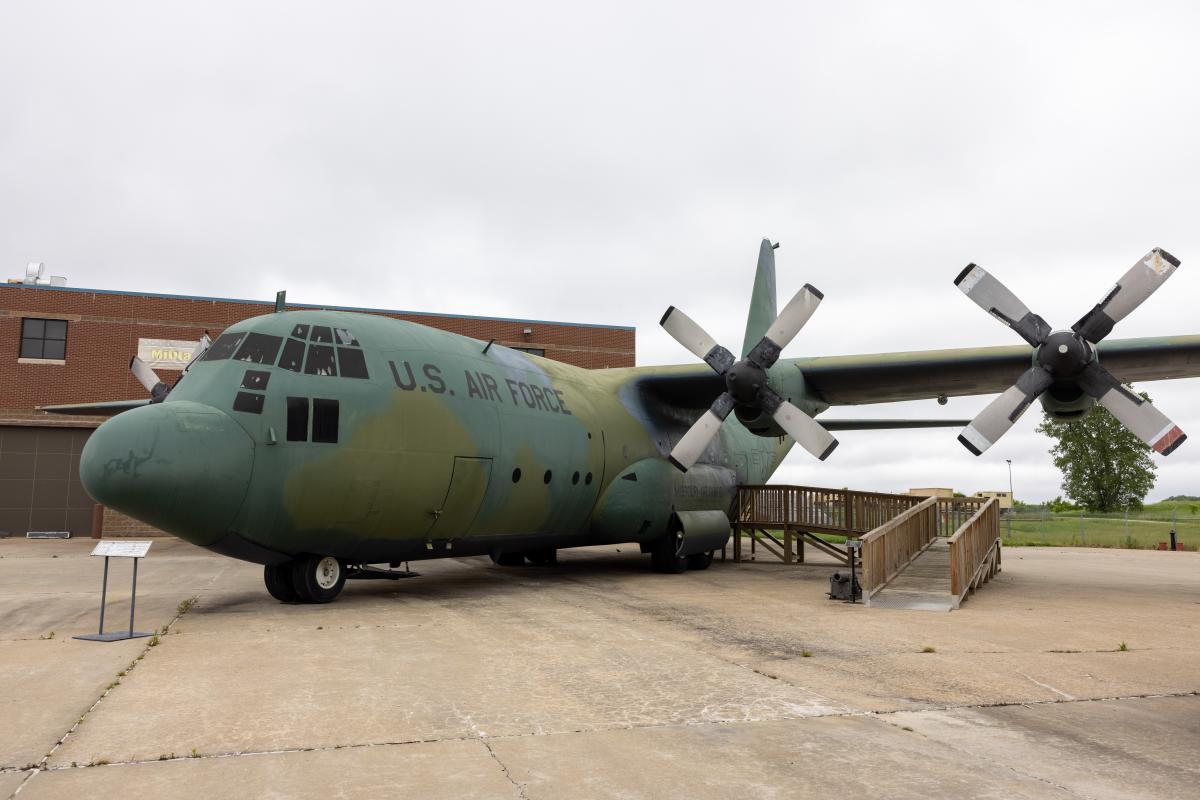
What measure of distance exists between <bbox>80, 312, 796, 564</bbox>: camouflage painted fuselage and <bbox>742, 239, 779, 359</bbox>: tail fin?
4.66 ft

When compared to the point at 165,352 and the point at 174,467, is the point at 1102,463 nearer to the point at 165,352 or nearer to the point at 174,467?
the point at 165,352

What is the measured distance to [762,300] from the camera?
1795 centimetres

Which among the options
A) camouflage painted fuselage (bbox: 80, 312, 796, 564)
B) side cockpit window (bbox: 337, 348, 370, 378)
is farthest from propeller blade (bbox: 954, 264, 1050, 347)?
side cockpit window (bbox: 337, 348, 370, 378)

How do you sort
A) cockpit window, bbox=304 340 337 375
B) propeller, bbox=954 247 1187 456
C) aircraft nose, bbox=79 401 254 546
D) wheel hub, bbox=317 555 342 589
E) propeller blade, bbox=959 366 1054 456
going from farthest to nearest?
propeller blade, bbox=959 366 1054 456
propeller, bbox=954 247 1187 456
wheel hub, bbox=317 555 342 589
cockpit window, bbox=304 340 337 375
aircraft nose, bbox=79 401 254 546

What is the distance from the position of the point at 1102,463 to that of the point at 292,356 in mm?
69509

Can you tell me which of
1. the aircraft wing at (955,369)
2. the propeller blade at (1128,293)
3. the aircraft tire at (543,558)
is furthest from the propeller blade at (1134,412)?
the aircraft tire at (543,558)

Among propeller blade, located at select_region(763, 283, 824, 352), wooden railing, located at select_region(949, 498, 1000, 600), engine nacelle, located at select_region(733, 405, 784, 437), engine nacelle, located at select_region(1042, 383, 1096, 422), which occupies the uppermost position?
propeller blade, located at select_region(763, 283, 824, 352)

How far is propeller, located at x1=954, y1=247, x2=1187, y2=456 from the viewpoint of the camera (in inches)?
490

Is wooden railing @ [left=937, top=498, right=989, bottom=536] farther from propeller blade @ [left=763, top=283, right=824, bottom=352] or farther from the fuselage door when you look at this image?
the fuselage door

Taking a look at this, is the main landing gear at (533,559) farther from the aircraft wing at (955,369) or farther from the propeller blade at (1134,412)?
the propeller blade at (1134,412)

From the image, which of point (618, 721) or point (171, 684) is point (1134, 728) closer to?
point (618, 721)

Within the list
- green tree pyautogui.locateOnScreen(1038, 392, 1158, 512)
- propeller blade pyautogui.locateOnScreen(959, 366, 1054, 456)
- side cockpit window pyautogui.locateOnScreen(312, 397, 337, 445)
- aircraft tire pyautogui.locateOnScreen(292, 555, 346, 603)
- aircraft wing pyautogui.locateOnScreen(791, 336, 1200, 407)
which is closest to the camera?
side cockpit window pyautogui.locateOnScreen(312, 397, 337, 445)

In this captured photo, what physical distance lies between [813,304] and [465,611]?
318 inches

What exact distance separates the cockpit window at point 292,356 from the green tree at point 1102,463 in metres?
66.4
